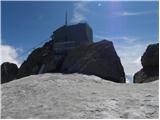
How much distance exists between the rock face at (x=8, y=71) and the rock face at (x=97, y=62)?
12.6 m

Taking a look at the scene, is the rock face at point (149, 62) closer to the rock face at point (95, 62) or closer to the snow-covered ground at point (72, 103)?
the rock face at point (95, 62)

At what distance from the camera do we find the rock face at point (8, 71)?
35.1m

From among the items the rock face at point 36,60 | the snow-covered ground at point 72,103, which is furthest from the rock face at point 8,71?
the snow-covered ground at point 72,103

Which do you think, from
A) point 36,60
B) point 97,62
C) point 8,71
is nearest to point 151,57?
point 97,62

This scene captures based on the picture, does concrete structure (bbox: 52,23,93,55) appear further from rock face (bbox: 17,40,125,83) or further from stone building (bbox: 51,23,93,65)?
rock face (bbox: 17,40,125,83)

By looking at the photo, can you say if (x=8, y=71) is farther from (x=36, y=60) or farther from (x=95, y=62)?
(x=95, y=62)

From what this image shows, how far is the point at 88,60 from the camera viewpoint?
22047 millimetres

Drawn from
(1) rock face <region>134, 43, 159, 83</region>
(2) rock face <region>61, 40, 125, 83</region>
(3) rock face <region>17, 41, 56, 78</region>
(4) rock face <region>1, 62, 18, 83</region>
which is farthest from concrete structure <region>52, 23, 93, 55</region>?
(1) rock face <region>134, 43, 159, 83</region>

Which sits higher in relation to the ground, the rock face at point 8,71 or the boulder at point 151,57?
the boulder at point 151,57

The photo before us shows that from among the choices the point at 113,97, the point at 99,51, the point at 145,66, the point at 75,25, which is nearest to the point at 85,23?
the point at 75,25

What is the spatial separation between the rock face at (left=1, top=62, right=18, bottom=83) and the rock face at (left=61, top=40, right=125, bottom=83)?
41.2 ft

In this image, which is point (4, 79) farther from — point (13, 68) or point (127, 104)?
point (127, 104)

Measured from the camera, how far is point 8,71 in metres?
36.2

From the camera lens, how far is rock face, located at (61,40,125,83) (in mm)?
20484
